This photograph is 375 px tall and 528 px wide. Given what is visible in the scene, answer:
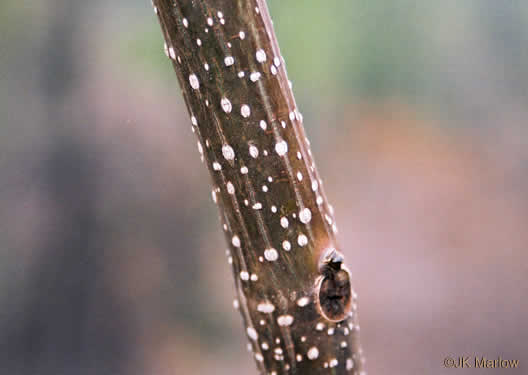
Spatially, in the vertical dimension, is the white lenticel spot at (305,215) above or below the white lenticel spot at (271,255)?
above

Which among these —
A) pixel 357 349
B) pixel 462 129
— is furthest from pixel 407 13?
pixel 357 349

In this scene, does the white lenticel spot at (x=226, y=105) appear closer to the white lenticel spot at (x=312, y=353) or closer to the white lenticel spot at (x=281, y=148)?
the white lenticel spot at (x=281, y=148)

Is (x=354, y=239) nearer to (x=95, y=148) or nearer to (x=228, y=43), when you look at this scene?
(x=95, y=148)
